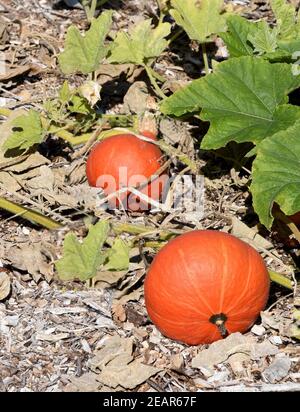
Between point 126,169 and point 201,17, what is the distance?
31.3 inches

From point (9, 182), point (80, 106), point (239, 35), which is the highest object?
point (239, 35)

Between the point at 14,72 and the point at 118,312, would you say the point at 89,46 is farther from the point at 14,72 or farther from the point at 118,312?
the point at 118,312

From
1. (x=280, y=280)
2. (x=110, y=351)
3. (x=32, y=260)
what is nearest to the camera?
(x=110, y=351)

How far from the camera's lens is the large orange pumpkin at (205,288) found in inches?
125

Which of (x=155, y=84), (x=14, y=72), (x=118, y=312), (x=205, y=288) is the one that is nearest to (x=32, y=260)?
(x=118, y=312)

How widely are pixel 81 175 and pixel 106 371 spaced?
1.13 metres

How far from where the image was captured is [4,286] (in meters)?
3.49

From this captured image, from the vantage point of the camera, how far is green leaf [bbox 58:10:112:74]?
158 inches

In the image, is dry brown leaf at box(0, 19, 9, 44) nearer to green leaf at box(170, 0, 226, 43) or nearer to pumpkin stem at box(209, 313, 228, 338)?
green leaf at box(170, 0, 226, 43)

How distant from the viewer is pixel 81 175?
404cm

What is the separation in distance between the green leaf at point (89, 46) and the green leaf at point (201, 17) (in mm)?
327
